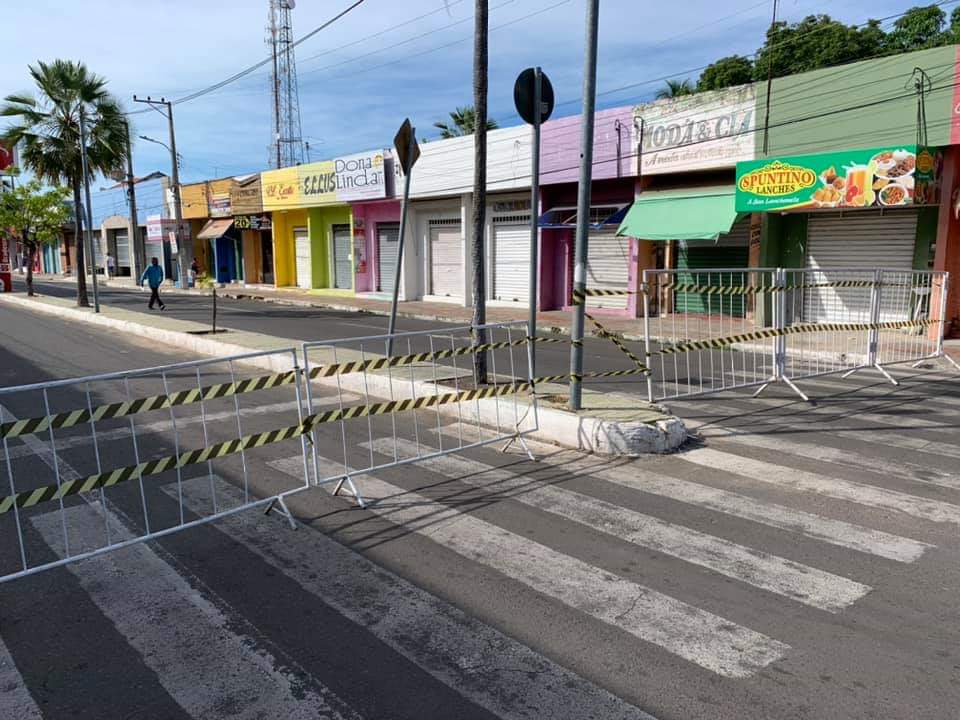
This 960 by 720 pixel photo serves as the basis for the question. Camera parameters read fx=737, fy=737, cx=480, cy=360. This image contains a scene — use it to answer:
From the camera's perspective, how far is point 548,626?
12.7ft

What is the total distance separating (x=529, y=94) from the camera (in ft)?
25.3

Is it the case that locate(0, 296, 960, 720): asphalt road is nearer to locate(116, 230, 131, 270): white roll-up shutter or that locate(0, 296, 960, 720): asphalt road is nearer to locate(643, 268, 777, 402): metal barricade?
locate(643, 268, 777, 402): metal barricade

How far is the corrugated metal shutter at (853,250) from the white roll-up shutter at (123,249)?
51.9m

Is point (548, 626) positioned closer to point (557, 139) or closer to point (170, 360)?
point (170, 360)

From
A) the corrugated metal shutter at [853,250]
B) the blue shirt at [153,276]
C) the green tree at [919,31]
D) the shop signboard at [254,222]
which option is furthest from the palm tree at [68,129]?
the green tree at [919,31]

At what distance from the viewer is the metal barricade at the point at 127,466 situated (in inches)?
188

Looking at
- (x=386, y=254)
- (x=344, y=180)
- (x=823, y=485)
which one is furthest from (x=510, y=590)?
(x=344, y=180)

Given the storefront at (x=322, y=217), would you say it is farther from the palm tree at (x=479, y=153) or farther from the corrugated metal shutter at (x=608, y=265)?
the palm tree at (x=479, y=153)

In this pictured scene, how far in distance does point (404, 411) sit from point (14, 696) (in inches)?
226

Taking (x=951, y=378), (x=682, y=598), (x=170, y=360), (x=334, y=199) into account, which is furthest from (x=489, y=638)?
(x=334, y=199)

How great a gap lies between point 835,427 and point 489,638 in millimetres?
5810

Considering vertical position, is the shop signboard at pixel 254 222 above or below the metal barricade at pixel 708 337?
above

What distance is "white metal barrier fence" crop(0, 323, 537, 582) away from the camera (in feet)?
16.3

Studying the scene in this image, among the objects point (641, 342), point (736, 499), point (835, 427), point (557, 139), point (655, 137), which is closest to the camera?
point (736, 499)
